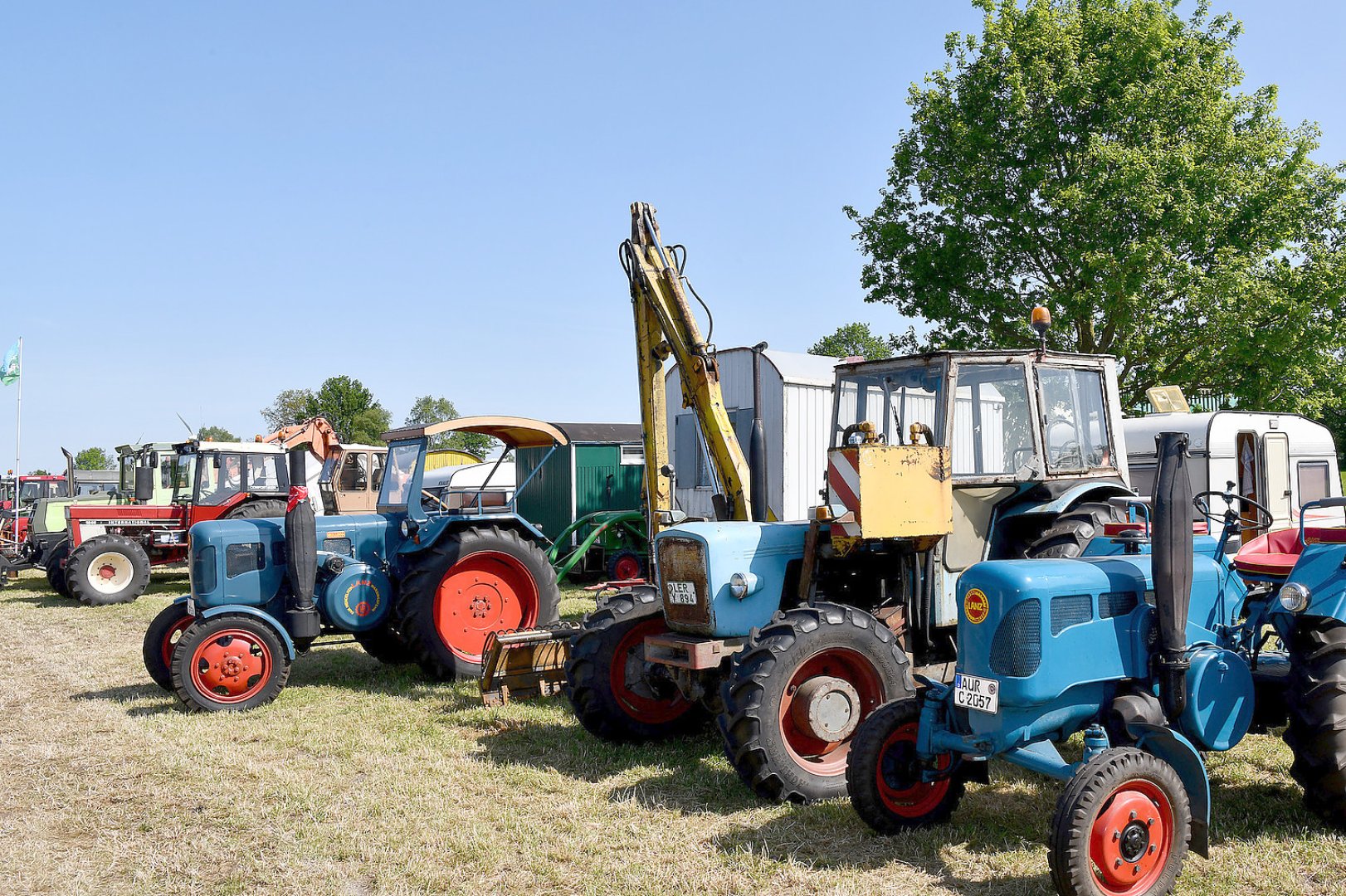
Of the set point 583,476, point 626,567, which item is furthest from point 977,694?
point 583,476

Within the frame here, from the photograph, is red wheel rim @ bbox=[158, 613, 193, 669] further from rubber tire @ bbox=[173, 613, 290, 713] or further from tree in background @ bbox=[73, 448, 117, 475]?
tree in background @ bbox=[73, 448, 117, 475]

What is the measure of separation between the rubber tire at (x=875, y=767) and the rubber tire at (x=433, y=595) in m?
4.43

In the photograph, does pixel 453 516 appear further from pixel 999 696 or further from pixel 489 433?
pixel 999 696

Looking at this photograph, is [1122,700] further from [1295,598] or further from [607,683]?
[607,683]

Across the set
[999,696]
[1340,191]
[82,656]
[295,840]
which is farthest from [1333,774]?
[1340,191]

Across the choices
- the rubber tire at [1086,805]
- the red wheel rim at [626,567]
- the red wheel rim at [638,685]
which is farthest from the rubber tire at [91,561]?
the rubber tire at [1086,805]

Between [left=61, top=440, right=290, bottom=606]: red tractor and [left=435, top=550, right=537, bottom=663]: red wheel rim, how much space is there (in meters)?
7.05

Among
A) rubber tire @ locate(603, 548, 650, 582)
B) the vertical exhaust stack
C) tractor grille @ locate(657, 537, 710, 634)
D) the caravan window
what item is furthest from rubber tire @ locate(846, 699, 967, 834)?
the caravan window

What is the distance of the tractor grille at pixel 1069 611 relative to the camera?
4.25m

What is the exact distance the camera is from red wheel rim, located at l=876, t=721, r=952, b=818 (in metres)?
4.56

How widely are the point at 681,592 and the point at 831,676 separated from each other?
3.15ft

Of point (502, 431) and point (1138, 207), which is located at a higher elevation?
point (1138, 207)

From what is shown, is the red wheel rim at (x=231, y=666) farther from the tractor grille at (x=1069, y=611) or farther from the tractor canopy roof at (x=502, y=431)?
the tractor grille at (x=1069, y=611)

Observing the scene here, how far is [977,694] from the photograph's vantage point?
4.27 metres
